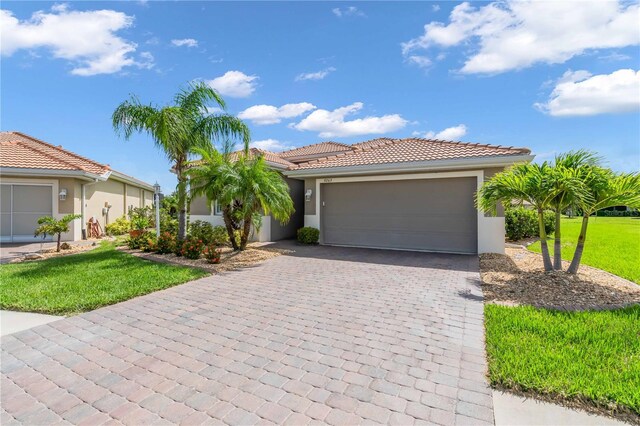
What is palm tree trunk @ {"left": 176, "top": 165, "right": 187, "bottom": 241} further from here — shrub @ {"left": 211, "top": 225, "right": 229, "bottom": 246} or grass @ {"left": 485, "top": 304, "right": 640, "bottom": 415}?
grass @ {"left": 485, "top": 304, "right": 640, "bottom": 415}

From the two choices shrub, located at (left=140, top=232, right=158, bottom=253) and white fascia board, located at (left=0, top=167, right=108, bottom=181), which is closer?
shrub, located at (left=140, top=232, right=158, bottom=253)

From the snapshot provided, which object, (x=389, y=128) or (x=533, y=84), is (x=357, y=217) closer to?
(x=533, y=84)

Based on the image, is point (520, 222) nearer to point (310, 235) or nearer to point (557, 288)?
point (557, 288)

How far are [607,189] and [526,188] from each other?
5.50ft

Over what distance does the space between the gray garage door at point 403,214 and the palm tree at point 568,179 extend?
4130 mm

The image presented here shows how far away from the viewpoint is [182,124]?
11.2 metres

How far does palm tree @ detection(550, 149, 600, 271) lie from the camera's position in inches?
281

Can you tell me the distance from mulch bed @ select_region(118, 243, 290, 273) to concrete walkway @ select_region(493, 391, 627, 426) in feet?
25.4

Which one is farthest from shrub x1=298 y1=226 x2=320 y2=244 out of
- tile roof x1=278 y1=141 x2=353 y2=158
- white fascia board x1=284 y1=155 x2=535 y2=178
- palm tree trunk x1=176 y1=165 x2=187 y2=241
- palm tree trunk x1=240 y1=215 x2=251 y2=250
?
tile roof x1=278 y1=141 x2=353 y2=158

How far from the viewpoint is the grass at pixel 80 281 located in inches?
241

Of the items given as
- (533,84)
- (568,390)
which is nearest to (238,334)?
(568,390)

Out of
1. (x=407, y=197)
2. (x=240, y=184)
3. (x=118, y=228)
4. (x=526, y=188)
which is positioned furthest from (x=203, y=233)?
(x=526, y=188)

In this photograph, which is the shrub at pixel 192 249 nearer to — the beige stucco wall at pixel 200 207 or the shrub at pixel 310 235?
the shrub at pixel 310 235

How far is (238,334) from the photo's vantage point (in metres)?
4.71
